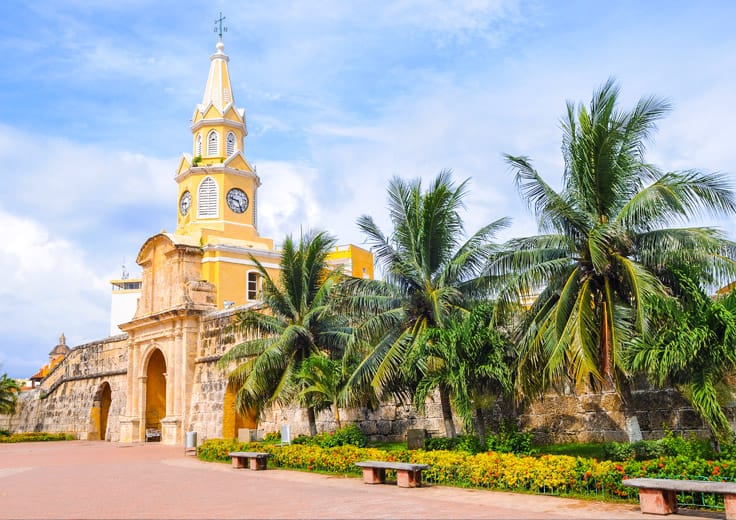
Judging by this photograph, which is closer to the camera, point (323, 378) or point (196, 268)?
point (323, 378)

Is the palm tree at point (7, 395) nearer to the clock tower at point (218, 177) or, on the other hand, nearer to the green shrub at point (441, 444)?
the clock tower at point (218, 177)

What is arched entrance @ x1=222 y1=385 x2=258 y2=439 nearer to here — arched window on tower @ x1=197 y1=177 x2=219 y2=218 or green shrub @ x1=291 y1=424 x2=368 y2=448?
green shrub @ x1=291 y1=424 x2=368 y2=448

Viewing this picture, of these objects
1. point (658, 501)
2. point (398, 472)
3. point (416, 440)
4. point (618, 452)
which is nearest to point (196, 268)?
point (416, 440)

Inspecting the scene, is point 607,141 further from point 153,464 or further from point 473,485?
point 153,464

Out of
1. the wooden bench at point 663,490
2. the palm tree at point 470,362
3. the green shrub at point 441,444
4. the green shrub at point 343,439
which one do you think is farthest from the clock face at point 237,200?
the wooden bench at point 663,490

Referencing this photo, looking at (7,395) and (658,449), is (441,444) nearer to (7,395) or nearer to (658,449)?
(658,449)

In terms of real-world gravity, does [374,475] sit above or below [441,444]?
below

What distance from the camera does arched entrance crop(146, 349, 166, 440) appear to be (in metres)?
29.7

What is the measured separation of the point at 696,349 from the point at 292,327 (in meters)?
9.65

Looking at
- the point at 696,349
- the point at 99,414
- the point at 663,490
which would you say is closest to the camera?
the point at 663,490

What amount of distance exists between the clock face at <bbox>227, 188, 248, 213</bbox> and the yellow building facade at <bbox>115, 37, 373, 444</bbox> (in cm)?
5

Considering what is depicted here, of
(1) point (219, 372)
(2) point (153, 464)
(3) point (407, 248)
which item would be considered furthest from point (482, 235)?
(1) point (219, 372)

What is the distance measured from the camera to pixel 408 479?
39.7ft

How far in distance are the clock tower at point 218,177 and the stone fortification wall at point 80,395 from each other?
6920 millimetres
